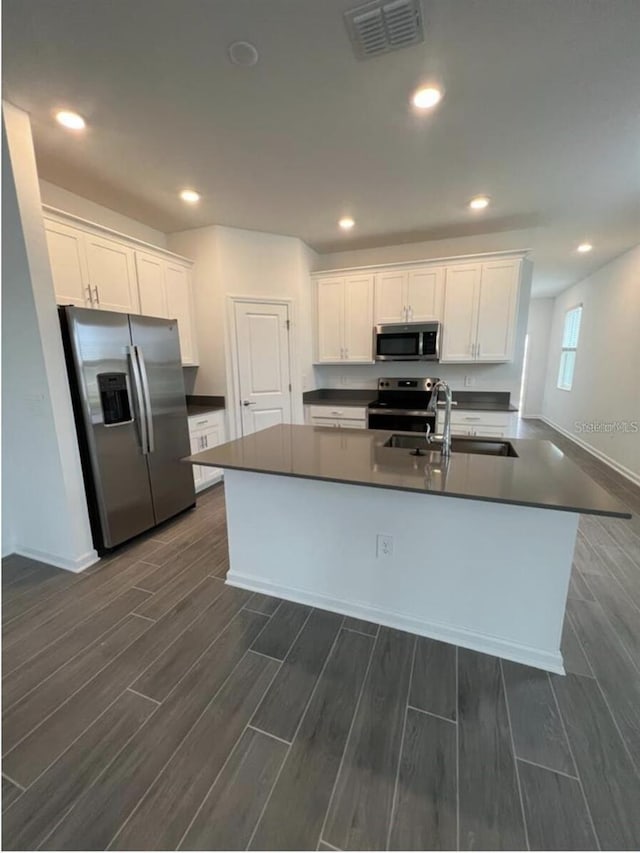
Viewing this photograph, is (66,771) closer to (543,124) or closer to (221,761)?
(221,761)

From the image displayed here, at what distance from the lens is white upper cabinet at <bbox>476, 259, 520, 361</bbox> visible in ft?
11.9

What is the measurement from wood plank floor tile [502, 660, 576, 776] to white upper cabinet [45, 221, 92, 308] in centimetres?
355

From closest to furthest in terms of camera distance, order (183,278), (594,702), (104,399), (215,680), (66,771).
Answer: (66,771) → (594,702) → (215,680) → (104,399) → (183,278)

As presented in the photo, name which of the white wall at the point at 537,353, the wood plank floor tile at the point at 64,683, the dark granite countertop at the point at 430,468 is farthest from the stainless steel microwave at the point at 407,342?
the white wall at the point at 537,353

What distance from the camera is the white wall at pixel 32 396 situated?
1.97m

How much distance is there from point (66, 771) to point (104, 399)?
1.98m

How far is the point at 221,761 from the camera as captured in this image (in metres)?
1.25

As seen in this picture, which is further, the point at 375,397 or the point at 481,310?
the point at 375,397

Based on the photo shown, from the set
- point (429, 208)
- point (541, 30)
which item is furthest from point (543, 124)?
point (429, 208)

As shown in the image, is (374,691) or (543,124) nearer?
(374,691)

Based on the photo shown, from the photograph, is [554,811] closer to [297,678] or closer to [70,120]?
[297,678]

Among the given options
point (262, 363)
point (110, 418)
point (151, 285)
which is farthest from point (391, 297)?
point (110, 418)

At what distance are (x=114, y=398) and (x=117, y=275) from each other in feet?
3.84

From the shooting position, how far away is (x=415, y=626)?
1831mm
